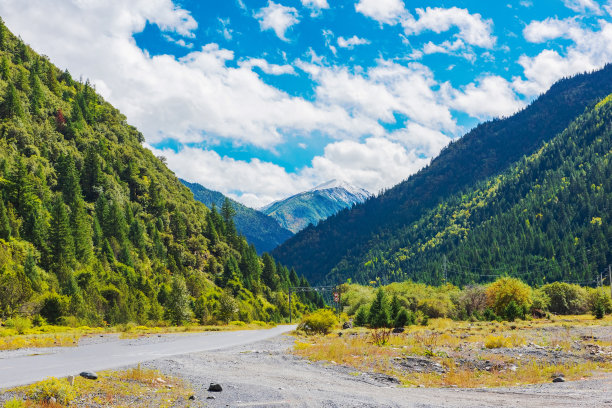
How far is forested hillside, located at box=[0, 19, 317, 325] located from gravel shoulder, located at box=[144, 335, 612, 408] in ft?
132

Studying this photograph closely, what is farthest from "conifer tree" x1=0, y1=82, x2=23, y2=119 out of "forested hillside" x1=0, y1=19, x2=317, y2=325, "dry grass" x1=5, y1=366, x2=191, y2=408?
"dry grass" x1=5, y1=366, x2=191, y2=408

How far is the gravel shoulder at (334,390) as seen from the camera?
12.6 meters

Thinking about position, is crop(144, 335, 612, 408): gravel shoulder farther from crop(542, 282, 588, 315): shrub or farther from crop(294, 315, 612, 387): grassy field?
crop(542, 282, 588, 315): shrub

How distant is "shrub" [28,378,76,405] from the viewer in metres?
11.4

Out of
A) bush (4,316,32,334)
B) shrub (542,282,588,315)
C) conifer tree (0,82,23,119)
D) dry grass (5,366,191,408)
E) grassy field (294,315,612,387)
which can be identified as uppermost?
conifer tree (0,82,23,119)

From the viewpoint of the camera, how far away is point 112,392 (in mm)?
12922

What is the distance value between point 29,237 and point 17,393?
222ft

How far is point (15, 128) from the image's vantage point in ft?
284

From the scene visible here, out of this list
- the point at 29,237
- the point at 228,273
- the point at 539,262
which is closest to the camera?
the point at 29,237

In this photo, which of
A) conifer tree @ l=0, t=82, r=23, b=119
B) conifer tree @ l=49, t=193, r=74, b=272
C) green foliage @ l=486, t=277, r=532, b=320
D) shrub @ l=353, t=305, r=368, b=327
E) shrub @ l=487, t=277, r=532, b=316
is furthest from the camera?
conifer tree @ l=0, t=82, r=23, b=119

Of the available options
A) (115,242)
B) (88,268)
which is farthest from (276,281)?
(88,268)

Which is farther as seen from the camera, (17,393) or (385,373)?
(385,373)

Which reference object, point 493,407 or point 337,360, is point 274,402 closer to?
point 493,407

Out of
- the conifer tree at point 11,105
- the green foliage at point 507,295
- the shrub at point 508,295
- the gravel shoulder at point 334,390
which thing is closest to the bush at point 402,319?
the green foliage at point 507,295
